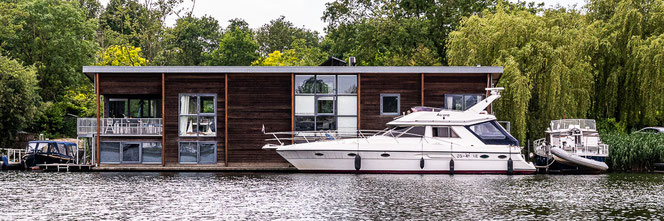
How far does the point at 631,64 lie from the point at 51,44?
39.4 m

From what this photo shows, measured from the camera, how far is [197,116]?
37.2 meters

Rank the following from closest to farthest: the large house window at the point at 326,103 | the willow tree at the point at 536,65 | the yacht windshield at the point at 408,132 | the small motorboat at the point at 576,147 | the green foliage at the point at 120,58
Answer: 1. the yacht windshield at the point at 408,132
2. the small motorboat at the point at 576,147
3. the large house window at the point at 326,103
4. the willow tree at the point at 536,65
5. the green foliage at the point at 120,58

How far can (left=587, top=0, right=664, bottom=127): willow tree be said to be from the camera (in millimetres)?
39844

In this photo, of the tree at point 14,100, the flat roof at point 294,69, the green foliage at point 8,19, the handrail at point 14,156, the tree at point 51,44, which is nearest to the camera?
the flat roof at point 294,69

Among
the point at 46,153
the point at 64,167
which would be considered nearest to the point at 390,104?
the point at 64,167

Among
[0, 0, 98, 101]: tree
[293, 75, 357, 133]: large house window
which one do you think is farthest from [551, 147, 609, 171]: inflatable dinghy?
[0, 0, 98, 101]: tree

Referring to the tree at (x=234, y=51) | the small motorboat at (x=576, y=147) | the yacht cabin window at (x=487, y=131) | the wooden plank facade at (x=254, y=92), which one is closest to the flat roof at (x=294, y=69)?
the wooden plank facade at (x=254, y=92)

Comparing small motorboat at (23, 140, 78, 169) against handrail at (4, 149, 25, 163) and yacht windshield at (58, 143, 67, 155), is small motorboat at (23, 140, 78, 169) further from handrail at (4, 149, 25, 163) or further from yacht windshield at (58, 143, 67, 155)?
handrail at (4, 149, 25, 163)

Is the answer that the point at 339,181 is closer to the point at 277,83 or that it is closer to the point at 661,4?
the point at 277,83

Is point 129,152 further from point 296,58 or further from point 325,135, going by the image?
point 296,58

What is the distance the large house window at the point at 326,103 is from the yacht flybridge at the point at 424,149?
7.00 ft

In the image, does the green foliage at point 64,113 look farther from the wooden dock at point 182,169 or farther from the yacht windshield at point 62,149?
the wooden dock at point 182,169

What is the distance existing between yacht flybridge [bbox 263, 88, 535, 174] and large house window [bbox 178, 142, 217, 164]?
11.3 ft

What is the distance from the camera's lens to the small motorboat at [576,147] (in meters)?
36.3
